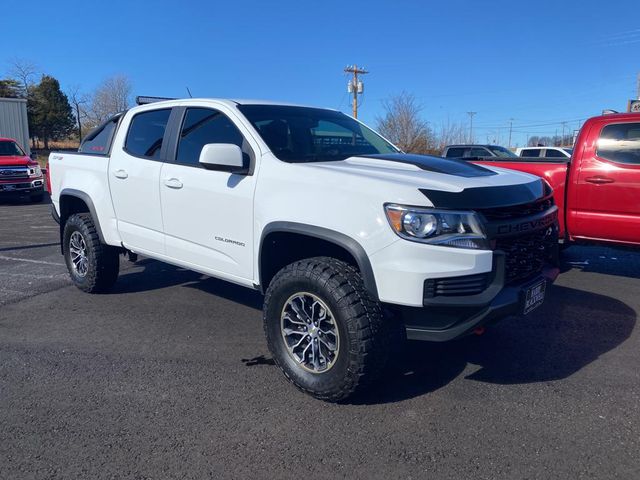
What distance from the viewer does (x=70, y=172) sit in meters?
5.70

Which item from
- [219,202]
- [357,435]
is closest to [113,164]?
[219,202]

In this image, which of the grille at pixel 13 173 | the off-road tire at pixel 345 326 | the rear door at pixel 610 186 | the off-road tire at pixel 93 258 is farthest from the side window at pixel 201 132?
the grille at pixel 13 173

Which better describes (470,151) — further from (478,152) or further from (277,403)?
(277,403)

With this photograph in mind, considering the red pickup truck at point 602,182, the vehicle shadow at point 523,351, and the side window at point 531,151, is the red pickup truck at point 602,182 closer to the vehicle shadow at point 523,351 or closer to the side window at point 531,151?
the vehicle shadow at point 523,351

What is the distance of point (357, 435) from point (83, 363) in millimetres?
2230

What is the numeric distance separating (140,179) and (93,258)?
126 cm

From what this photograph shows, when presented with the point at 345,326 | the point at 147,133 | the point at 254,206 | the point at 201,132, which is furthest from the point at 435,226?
the point at 147,133

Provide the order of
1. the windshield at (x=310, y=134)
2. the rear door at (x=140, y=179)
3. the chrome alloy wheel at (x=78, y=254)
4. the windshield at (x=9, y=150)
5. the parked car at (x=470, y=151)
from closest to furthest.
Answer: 1. the windshield at (x=310, y=134)
2. the rear door at (x=140, y=179)
3. the chrome alloy wheel at (x=78, y=254)
4. the parked car at (x=470, y=151)
5. the windshield at (x=9, y=150)

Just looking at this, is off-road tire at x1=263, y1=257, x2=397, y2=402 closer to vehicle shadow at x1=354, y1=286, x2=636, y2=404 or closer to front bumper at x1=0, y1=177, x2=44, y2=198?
vehicle shadow at x1=354, y1=286, x2=636, y2=404

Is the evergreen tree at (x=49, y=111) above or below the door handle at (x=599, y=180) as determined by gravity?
above

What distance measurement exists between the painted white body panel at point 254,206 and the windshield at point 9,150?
1254 centimetres

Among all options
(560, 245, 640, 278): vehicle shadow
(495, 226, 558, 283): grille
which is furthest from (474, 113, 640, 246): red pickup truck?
(495, 226, 558, 283): grille

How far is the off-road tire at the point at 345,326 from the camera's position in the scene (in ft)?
10.2

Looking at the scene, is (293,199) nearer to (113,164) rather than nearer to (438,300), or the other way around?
(438,300)
